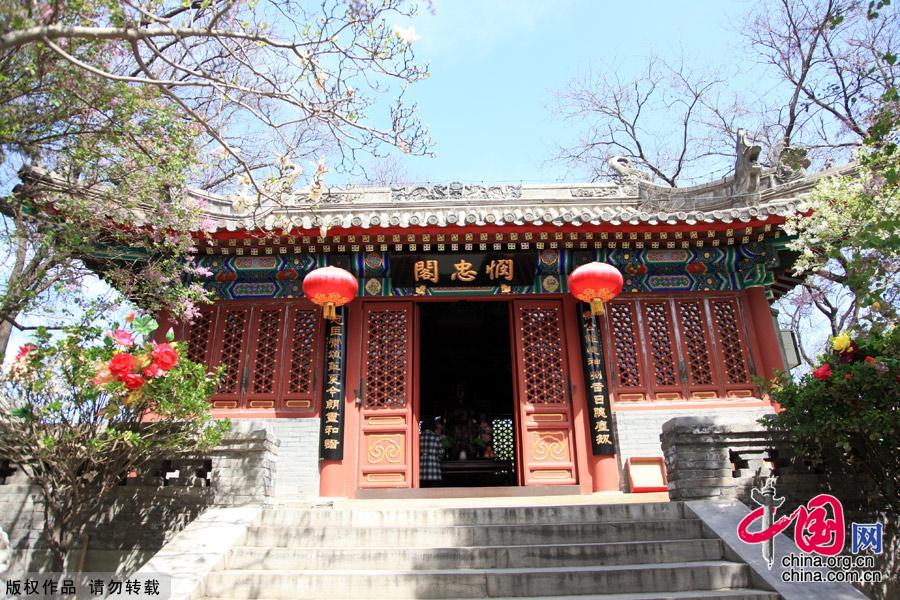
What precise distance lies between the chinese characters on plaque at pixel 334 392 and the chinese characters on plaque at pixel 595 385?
2.75 metres

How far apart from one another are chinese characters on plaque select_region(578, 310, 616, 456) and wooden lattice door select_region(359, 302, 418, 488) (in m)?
1.98

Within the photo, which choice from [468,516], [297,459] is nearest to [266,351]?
[297,459]

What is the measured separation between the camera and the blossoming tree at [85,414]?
4059 millimetres

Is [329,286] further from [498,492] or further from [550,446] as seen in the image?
[550,446]

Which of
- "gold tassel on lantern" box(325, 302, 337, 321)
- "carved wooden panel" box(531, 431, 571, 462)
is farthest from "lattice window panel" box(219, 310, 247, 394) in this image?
"carved wooden panel" box(531, 431, 571, 462)

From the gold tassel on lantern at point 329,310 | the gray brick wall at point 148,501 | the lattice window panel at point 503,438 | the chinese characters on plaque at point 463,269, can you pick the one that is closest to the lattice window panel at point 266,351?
the gold tassel on lantern at point 329,310

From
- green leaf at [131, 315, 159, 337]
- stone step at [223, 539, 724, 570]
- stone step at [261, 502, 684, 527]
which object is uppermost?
green leaf at [131, 315, 159, 337]

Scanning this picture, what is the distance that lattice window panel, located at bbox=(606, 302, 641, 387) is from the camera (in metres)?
6.91

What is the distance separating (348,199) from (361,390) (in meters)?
3.45

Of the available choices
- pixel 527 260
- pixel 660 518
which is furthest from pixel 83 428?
pixel 527 260

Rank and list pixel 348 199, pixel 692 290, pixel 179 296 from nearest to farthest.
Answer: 1. pixel 179 296
2. pixel 692 290
3. pixel 348 199

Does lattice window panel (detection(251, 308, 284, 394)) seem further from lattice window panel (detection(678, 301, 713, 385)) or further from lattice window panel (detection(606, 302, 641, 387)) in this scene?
lattice window panel (detection(678, 301, 713, 385))

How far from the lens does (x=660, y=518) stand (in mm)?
4348

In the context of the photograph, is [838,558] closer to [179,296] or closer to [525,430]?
[525,430]
